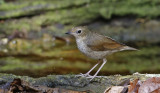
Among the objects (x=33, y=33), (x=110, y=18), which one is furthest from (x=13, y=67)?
(x=110, y=18)

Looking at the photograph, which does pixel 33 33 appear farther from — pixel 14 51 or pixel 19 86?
pixel 19 86

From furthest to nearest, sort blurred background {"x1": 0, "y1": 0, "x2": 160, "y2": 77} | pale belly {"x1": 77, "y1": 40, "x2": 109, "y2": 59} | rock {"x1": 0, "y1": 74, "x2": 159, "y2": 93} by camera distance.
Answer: blurred background {"x1": 0, "y1": 0, "x2": 160, "y2": 77} < pale belly {"x1": 77, "y1": 40, "x2": 109, "y2": 59} < rock {"x1": 0, "y1": 74, "x2": 159, "y2": 93}

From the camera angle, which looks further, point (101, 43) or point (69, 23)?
point (69, 23)

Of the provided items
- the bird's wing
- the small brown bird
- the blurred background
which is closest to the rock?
the small brown bird

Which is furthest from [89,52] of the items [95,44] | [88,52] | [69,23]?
[69,23]

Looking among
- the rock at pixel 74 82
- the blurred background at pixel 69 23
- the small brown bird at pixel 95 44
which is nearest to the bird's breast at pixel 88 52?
the small brown bird at pixel 95 44

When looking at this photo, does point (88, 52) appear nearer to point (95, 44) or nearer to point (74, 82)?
point (95, 44)

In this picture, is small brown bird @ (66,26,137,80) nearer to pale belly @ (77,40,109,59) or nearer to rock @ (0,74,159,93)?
pale belly @ (77,40,109,59)

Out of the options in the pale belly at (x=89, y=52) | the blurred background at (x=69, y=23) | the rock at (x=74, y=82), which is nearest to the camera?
the rock at (x=74, y=82)

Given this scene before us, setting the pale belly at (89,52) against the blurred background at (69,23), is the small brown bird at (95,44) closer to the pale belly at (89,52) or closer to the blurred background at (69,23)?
the pale belly at (89,52)
